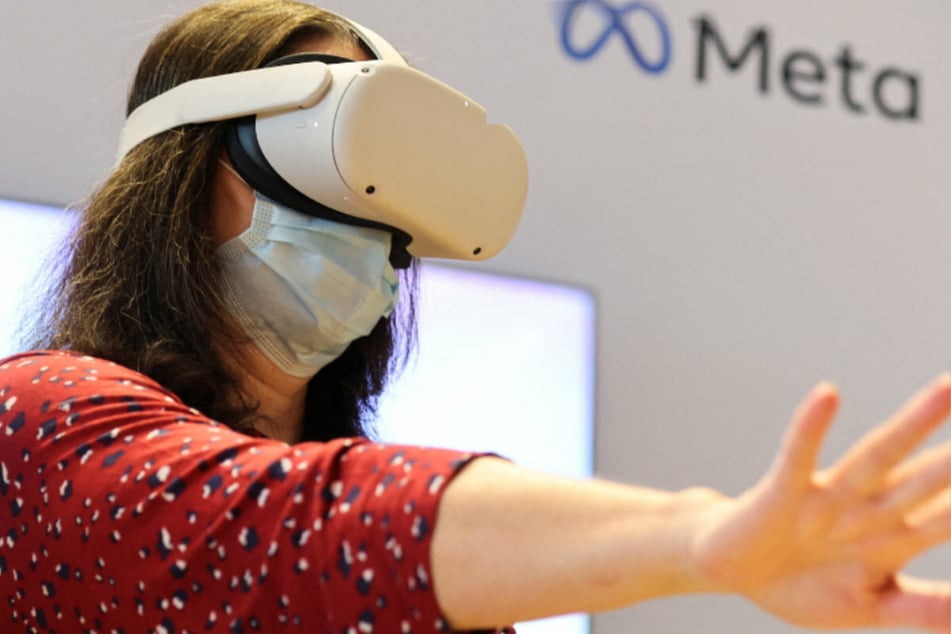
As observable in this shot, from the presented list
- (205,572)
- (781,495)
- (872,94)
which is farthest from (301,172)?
(872,94)

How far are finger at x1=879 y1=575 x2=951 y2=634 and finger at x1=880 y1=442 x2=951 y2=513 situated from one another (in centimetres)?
4

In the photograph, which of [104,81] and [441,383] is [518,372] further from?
[104,81]

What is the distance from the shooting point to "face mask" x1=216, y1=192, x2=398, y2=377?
1.13 m

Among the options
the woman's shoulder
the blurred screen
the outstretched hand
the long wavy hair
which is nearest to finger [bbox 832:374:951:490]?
the outstretched hand

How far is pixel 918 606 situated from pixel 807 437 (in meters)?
0.09

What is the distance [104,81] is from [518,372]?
0.74 metres

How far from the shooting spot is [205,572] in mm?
701

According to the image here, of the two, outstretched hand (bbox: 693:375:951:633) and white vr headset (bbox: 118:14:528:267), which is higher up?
white vr headset (bbox: 118:14:528:267)

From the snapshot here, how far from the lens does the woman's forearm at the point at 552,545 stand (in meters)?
0.58

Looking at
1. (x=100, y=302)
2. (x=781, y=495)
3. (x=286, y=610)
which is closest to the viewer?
(x=781, y=495)

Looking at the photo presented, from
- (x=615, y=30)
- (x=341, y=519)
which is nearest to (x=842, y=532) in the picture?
(x=341, y=519)

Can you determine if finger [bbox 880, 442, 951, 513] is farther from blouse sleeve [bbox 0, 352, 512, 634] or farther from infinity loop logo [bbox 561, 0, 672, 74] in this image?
infinity loop logo [bbox 561, 0, 672, 74]

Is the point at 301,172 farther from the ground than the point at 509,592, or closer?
farther from the ground

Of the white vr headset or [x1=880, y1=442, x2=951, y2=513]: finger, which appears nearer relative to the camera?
[x1=880, y1=442, x2=951, y2=513]: finger
